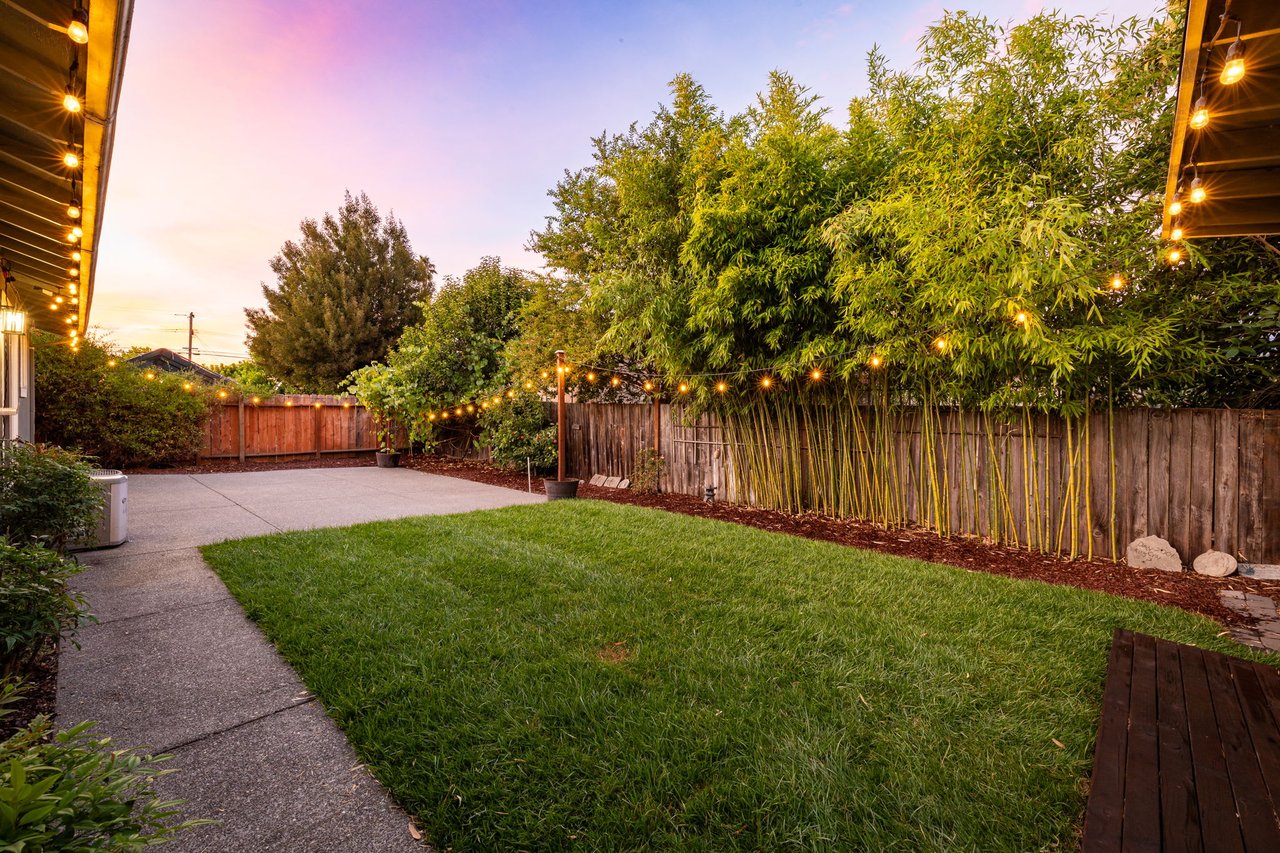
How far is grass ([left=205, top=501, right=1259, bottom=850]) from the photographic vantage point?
147cm

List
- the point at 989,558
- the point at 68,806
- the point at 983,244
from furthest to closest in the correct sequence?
the point at 989,558
the point at 983,244
the point at 68,806

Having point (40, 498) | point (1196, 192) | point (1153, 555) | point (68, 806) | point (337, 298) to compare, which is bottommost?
point (1153, 555)

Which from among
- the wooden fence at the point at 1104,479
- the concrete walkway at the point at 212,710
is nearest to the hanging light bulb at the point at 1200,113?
the wooden fence at the point at 1104,479

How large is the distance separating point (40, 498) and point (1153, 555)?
21.9 ft

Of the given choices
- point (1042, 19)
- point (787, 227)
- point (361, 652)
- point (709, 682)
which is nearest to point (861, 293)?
point (787, 227)

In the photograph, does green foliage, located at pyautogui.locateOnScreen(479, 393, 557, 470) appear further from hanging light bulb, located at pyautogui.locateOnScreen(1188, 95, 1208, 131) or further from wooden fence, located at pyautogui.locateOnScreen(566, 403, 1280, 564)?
hanging light bulb, located at pyautogui.locateOnScreen(1188, 95, 1208, 131)

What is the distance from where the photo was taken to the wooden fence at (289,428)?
10562 mm

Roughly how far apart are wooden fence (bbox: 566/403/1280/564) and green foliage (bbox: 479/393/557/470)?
4119 millimetres

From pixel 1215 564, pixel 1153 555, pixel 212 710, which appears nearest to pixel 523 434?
pixel 212 710

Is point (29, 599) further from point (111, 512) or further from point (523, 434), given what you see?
point (523, 434)

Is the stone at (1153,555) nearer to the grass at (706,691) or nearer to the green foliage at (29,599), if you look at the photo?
the grass at (706,691)

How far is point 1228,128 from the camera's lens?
2.02 meters

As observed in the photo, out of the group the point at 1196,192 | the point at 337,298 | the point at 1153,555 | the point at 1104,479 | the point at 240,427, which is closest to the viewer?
the point at 1196,192

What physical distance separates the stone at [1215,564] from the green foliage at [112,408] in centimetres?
1276
